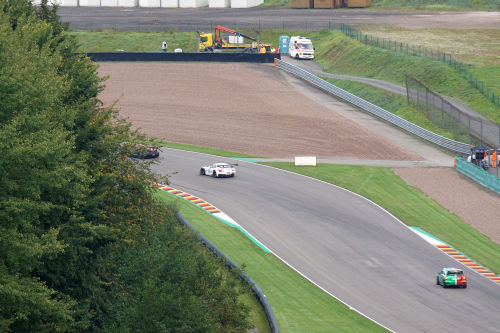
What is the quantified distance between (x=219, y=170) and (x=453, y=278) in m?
21.2

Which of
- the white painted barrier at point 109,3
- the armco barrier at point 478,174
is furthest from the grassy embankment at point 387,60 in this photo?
the white painted barrier at point 109,3

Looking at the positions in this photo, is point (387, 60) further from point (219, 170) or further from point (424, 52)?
point (219, 170)

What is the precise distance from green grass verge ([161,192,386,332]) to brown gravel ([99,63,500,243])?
1439 centimetres

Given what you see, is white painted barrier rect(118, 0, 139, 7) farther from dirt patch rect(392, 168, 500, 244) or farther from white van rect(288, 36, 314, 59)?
dirt patch rect(392, 168, 500, 244)

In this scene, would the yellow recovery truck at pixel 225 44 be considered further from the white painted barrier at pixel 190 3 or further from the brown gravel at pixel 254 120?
the white painted barrier at pixel 190 3

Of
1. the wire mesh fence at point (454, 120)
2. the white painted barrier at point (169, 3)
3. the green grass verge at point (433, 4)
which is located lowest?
the wire mesh fence at point (454, 120)

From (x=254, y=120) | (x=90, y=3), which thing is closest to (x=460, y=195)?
(x=254, y=120)

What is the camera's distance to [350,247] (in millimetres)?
45406

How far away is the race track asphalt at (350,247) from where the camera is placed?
37.4 meters

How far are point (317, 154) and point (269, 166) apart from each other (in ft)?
18.2

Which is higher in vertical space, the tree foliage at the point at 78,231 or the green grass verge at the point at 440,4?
the green grass verge at the point at 440,4

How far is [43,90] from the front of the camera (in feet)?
89.1

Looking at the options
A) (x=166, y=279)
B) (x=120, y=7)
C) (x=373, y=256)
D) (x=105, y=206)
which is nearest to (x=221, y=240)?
(x=373, y=256)

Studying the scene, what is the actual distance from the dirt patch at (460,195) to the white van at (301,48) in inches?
1411
